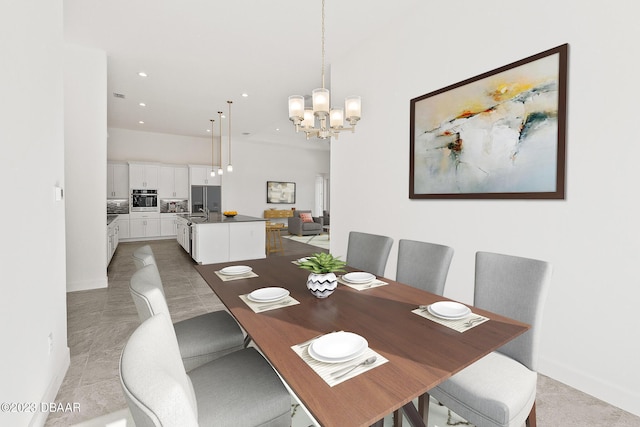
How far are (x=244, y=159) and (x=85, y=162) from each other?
20.1 feet

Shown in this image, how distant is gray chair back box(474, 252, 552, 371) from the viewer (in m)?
1.46

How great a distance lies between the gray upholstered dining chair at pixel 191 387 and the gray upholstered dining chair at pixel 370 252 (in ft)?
3.98

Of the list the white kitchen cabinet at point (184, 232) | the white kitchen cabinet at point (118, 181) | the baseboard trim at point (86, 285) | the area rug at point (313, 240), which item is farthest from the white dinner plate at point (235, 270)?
the white kitchen cabinet at point (118, 181)

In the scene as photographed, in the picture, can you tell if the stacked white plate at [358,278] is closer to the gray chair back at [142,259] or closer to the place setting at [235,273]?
the place setting at [235,273]

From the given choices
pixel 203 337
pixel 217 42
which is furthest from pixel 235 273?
pixel 217 42

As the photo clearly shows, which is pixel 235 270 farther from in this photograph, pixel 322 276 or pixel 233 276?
pixel 322 276

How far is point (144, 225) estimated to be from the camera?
331 inches

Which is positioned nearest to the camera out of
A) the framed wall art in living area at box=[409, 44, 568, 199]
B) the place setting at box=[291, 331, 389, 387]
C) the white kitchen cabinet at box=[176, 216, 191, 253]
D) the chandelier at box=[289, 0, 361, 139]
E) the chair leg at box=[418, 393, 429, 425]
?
the place setting at box=[291, 331, 389, 387]

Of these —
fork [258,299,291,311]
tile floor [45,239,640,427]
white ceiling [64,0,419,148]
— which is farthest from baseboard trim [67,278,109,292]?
fork [258,299,291,311]

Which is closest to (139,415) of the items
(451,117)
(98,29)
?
(451,117)

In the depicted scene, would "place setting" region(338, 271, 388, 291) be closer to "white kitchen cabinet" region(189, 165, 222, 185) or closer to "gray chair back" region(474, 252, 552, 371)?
"gray chair back" region(474, 252, 552, 371)

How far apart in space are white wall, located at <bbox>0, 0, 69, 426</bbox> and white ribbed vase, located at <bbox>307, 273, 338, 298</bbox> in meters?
1.28

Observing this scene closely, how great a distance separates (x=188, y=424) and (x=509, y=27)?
3034 mm

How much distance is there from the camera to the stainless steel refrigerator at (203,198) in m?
8.97
